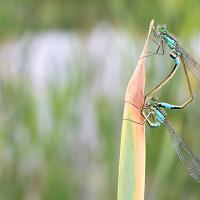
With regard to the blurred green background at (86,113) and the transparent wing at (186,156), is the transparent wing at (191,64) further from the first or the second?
the blurred green background at (86,113)

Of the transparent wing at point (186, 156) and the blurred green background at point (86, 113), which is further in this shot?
the blurred green background at point (86, 113)

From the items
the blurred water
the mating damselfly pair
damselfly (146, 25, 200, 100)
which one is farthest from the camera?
the blurred water

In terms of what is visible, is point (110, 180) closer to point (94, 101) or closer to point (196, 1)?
point (94, 101)

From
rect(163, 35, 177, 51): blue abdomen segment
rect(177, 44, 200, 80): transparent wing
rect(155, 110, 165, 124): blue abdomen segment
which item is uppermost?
rect(163, 35, 177, 51): blue abdomen segment

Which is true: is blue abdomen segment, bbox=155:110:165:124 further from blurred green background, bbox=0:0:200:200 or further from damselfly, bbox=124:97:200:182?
blurred green background, bbox=0:0:200:200

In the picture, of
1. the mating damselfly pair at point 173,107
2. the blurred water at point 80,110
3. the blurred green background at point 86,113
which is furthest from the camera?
the blurred water at point 80,110

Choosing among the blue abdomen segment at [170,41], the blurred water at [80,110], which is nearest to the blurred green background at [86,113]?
the blurred water at [80,110]

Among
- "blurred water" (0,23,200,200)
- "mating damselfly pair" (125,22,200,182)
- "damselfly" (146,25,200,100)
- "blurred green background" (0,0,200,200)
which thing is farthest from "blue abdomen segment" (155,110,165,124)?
"blurred water" (0,23,200,200)
